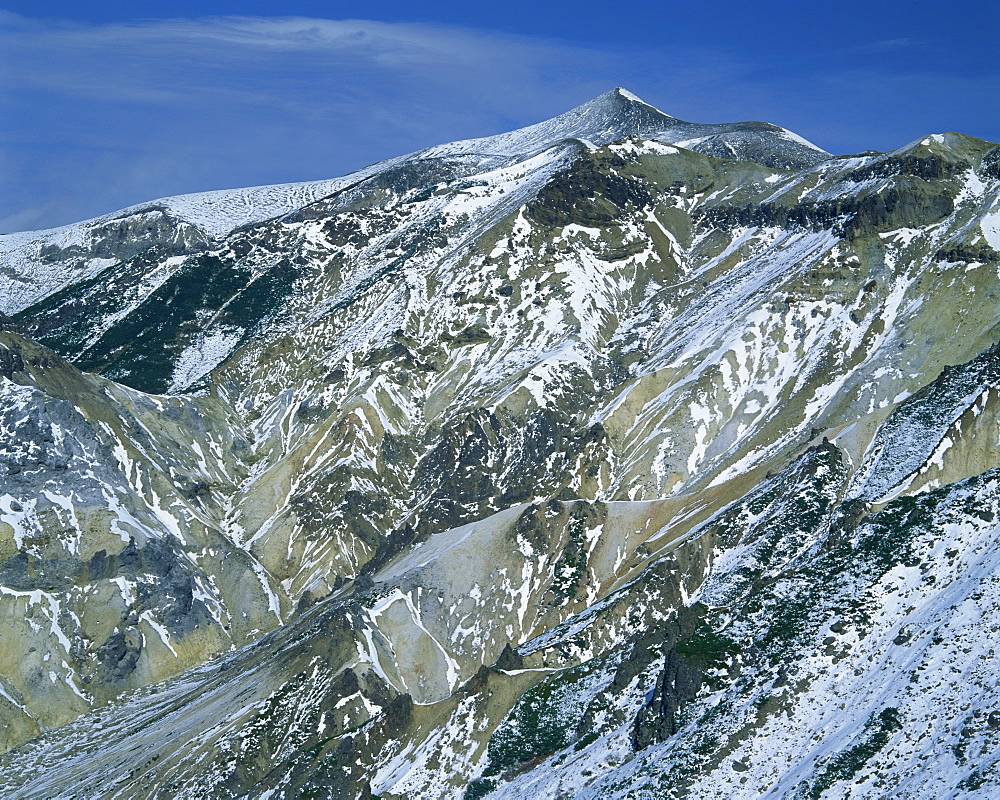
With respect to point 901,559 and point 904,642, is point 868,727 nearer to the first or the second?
point 904,642

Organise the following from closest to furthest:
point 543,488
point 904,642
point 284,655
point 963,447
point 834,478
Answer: point 904,642
point 963,447
point 834,478
point 284,655
point 543,488

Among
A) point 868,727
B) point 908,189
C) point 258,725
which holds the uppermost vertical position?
point 908,189

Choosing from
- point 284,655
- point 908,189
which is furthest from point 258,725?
point 908,189

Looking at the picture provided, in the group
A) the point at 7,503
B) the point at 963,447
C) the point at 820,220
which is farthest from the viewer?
the point at 820,220

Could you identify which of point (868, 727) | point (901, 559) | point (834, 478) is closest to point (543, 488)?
point (834, 478)

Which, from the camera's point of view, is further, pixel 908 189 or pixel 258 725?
pixel 908 189

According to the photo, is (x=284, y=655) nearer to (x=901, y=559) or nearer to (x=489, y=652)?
(x=489, y=652)

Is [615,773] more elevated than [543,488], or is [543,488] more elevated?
[543,488]
